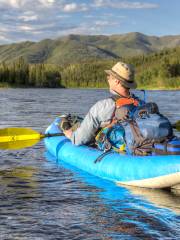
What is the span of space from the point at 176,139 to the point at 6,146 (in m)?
3.84

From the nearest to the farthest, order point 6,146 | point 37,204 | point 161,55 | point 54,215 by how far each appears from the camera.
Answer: point 54,215
point 37,204
point 6,146
point 161,55

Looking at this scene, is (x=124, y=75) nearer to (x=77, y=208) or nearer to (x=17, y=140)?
(x=77, y=208)

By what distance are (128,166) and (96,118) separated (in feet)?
3.51

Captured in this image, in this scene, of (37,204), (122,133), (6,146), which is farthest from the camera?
(6,146)

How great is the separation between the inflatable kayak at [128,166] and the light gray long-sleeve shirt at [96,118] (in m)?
0.39

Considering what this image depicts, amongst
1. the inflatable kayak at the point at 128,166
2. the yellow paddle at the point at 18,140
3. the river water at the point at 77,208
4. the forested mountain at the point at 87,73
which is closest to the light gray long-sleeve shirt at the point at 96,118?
the inflatable kayak at the point at 128,166

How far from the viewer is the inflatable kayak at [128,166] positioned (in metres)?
7.23

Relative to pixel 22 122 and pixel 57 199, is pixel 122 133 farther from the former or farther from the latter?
pixel 22 122

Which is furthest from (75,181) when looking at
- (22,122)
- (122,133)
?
(22,122)

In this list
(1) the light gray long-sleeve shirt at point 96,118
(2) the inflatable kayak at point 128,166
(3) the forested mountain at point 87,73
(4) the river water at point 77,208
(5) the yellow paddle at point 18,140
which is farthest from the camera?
(3) the forested mountain at point 87,73

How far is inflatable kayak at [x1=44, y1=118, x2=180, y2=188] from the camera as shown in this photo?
7.23m

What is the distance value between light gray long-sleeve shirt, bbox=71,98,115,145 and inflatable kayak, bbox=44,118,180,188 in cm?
39

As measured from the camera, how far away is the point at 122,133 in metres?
8.05

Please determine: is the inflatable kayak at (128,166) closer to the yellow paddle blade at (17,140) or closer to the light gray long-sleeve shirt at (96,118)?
the light gray long-sleeve shirt at (96,118)
